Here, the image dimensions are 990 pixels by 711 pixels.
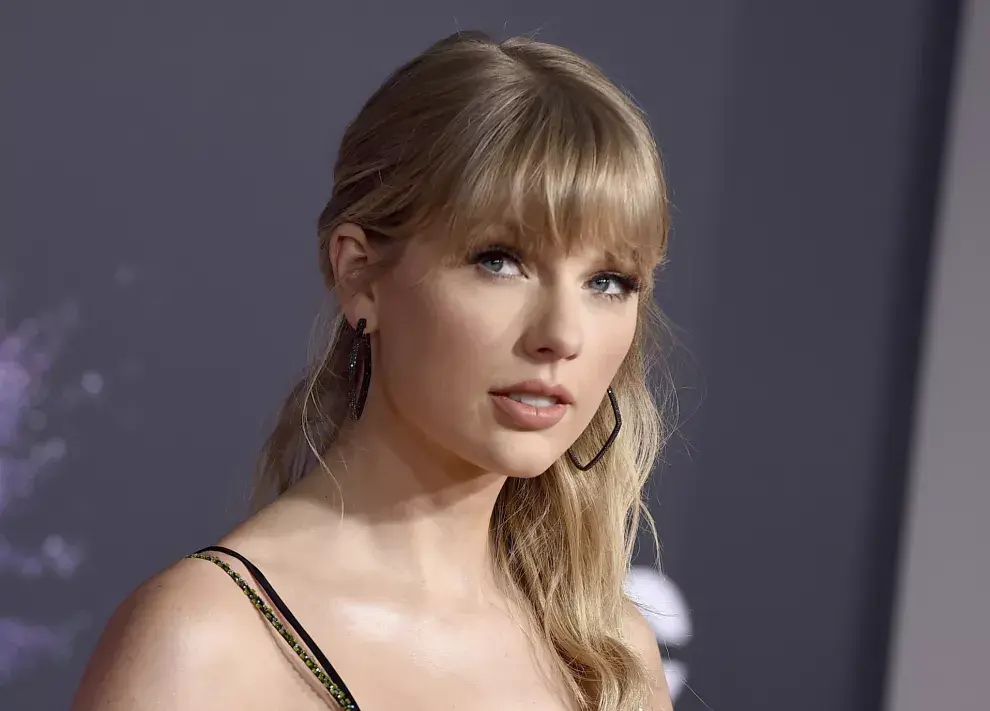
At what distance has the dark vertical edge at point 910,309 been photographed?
242 cm

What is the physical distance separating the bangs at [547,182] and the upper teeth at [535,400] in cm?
13

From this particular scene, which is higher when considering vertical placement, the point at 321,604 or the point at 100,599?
the point at 321,604

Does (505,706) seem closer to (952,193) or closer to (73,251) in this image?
(73,251)

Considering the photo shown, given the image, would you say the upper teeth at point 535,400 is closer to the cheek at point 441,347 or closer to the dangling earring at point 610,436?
the cheek at point 441,347

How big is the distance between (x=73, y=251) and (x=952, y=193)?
149 cm

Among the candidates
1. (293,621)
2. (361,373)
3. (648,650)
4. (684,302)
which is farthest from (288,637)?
(684,302)

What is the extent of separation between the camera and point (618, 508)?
1557 millimetres

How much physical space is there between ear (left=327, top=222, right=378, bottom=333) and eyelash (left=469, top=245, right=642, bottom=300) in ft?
0.39

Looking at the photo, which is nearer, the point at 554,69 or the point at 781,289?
the point at 554,69

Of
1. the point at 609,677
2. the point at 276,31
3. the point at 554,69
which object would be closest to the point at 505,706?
the point at 609,677

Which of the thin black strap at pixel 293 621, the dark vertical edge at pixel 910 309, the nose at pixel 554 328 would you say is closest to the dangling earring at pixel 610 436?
the nose at pixel 554 328

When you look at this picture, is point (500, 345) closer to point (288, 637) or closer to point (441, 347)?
point (441, 347)

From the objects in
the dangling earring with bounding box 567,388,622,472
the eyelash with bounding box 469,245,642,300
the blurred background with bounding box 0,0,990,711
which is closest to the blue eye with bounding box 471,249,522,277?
the eyelash with bounding box 469,245,642,300

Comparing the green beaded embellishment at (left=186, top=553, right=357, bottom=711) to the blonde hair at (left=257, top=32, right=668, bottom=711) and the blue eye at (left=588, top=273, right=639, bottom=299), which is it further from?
the blue eye at (left=588, top=273, right=639, bottom=299)
